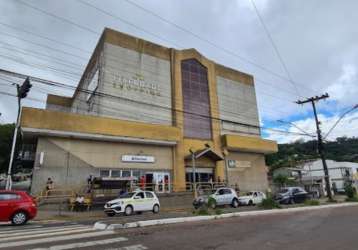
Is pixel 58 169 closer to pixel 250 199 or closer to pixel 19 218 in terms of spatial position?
pixel 19 218

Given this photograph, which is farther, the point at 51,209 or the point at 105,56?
the point at 105,56

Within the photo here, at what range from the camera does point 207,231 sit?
10.1m

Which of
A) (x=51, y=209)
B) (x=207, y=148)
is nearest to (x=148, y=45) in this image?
(x=207, y=148)

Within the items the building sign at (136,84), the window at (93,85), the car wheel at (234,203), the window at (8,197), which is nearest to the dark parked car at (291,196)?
the car wheel at (234,203)

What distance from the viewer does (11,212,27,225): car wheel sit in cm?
1380

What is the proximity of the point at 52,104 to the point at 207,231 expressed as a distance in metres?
45.7

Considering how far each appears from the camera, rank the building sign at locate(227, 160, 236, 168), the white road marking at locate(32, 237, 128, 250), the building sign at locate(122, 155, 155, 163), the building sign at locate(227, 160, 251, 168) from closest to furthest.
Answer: the white road marking at locate(32, 237, 128, 250), the building sign at locate(122, 155, 155, 163), the building sign at locate(227, 160, 236, 168), the building sign at locate(227, 160, 251, 168)

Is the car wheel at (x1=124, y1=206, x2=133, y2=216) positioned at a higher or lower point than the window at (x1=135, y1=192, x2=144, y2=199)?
lower

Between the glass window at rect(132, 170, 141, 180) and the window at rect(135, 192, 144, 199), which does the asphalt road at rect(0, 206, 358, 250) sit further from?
the glass window at rect(132, 170, 141, 180)

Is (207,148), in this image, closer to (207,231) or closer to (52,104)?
(207,231)

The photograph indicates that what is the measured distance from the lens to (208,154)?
3322 cm

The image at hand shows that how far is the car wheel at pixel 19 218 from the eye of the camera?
45.3ft

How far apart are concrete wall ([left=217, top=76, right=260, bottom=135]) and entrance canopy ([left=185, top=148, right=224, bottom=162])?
508cm

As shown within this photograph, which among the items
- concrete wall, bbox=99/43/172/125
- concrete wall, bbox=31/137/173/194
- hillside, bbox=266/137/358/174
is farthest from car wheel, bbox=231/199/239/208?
hillside, bbox=266/137/358/174
